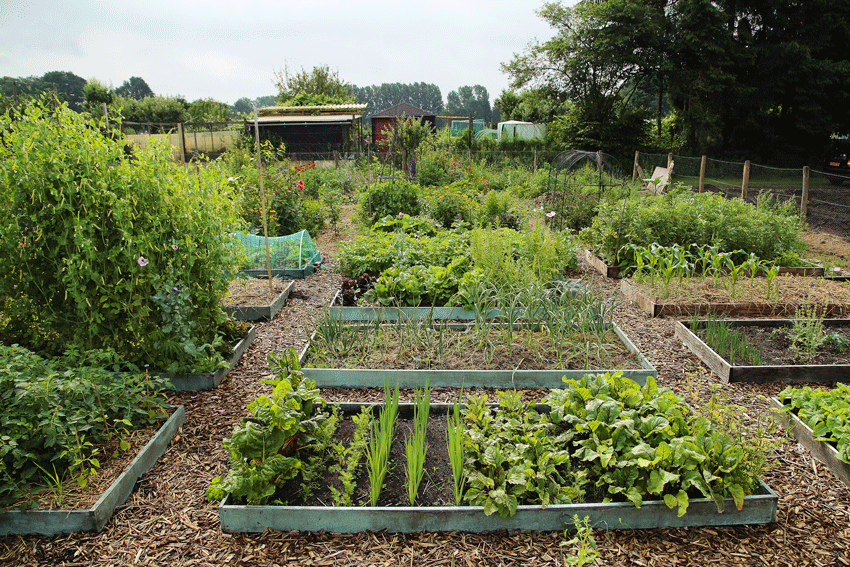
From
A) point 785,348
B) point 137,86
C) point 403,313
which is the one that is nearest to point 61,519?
point 403,313

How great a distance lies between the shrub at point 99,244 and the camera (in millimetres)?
3256

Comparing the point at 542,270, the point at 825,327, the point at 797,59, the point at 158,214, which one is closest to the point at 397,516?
the point at 158,214

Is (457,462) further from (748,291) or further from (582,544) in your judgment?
(748,291)

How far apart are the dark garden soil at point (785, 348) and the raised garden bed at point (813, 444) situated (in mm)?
730

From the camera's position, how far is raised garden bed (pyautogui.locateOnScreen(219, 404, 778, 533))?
2.42m

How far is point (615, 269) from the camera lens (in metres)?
6.64

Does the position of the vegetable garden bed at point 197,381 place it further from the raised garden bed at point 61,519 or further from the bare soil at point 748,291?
the bare soil at point 748,291

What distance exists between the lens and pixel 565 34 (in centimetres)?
2425

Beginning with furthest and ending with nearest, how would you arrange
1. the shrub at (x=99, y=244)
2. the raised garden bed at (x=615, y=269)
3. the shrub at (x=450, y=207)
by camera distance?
1. the shrub at (x=450, y=207)
2. the raised garden bed at (x=615, y=269)
3. the shrub at (x=99, y=244)

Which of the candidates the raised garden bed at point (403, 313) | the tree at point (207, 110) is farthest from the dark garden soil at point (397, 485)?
the tree at point (207, 110)

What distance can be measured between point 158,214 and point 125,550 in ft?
7.16

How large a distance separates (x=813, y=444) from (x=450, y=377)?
231cm

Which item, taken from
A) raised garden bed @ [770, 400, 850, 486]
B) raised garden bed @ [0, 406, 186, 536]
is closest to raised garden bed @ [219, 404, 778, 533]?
raised garden bed @ [0, 406, 186, 536]

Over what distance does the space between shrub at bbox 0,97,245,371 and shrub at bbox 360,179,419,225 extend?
18.7 ft
